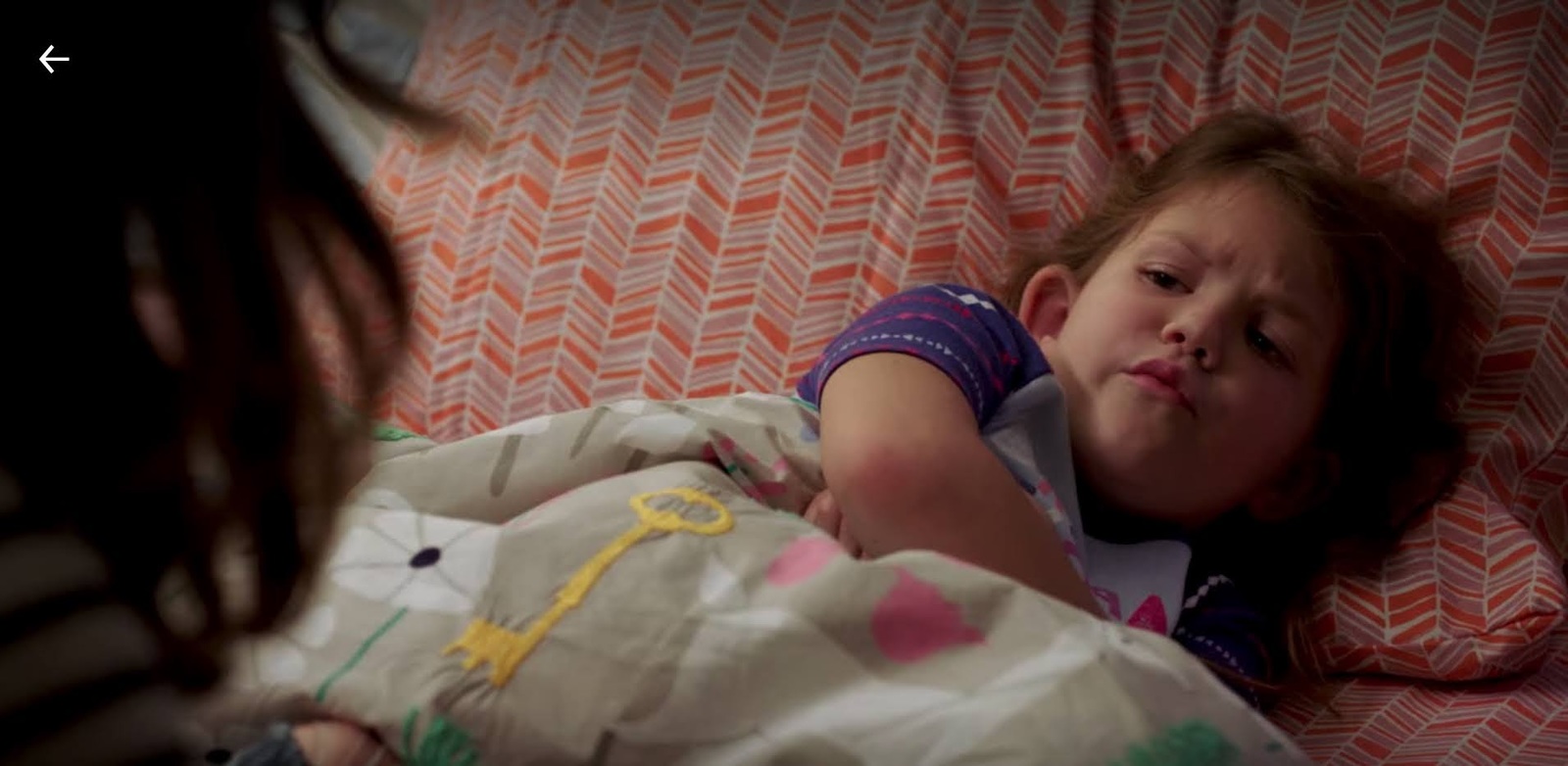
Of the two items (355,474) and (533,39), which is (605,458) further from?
(533,39)

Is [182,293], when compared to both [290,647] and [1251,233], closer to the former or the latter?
[290,647]

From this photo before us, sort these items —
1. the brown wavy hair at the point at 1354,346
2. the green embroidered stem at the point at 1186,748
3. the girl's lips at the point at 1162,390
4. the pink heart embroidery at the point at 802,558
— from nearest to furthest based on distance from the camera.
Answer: the green embroidered stem at the point at 1186,748, the pink heart embroidery at the point at 802,558, the girl's lips at the point at 1162,390, the brown wavy hair at the point at 1354,346

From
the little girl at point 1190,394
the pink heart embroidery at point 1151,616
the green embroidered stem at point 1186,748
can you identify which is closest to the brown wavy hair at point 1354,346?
the little girl at point 1190,394

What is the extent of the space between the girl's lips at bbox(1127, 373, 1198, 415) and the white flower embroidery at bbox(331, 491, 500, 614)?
0.51 metres

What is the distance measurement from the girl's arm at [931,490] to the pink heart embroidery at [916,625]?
149 millimetres

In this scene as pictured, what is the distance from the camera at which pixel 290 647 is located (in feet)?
2.59

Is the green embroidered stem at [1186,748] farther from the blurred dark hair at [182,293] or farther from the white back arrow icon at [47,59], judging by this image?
the white back arrow icon at [47,59]

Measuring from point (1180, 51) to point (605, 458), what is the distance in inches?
31.0

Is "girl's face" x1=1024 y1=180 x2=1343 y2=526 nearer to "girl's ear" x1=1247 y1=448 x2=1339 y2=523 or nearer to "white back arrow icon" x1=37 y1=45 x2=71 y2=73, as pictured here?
"girl's ear" x1=1247 y1=448 x2=1339 y2=523

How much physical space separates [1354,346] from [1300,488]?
14 centimetres

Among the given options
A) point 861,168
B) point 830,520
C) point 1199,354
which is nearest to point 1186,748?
point 830,520

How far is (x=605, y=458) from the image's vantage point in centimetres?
98

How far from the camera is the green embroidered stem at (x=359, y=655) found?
2.48 feet

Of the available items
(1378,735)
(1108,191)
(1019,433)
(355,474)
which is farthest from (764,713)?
(1108,191)
